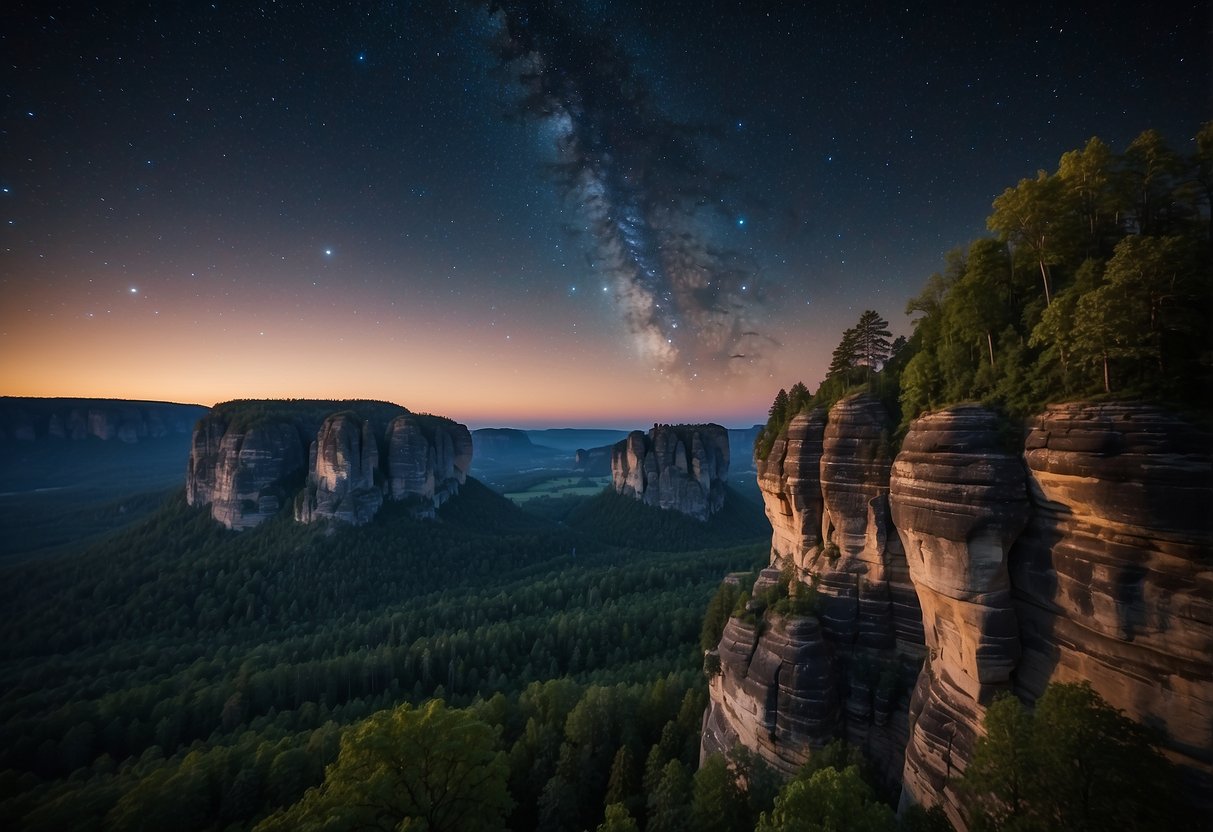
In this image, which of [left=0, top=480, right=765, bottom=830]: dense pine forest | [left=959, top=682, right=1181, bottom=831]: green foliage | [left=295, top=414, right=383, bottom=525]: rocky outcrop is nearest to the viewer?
[left=959, top=682, right=1181, bottom=831]: green foliage

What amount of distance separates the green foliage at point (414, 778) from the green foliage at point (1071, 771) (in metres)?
16.7

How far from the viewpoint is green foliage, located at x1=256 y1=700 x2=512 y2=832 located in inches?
563

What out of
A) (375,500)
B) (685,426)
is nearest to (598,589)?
(375,500)

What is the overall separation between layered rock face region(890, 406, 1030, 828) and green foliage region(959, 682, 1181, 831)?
3.40 m

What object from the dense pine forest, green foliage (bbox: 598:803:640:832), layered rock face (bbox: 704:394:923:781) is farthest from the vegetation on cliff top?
the dense pine forest

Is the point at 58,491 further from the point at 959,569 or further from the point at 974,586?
the point at 974,586

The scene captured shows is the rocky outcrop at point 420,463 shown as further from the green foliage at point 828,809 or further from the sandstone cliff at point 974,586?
the green foliage at point 828,809

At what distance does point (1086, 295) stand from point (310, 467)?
115m

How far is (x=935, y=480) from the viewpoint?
50.8ft

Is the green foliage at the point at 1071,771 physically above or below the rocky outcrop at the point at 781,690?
above

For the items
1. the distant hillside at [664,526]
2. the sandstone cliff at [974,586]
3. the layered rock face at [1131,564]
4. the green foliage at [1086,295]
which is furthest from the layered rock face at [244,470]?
the layered rock face at [1131,564]

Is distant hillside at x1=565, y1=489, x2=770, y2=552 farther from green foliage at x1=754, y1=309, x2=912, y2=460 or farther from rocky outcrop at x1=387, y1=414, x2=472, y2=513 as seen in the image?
green foliage at x1=754, y1=309, x2=912, y2=460

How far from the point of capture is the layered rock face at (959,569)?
1416 cm

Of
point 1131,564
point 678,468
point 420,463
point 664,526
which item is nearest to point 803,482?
point 1131,564
